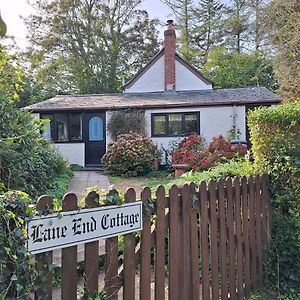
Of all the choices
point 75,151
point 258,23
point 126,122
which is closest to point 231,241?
point 126,122

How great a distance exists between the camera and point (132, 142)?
13930 millimetres

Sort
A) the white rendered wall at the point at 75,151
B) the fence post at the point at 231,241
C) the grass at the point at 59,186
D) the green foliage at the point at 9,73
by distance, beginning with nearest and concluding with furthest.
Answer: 1. the green foliage at the point at 9,73
2. the fence post at the point at 231,241
3. the grass at the point at 59,186
4. the white rendered wall at the point at 75,151

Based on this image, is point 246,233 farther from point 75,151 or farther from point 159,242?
point 75,151

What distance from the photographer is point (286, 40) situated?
14648 millimetres

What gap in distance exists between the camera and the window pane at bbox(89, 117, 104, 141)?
655 inches

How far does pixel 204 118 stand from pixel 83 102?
6219mm

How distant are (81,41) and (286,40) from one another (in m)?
17.7

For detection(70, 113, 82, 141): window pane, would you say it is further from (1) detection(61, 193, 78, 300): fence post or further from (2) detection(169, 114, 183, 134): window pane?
(1) detection(61, 193, 78, 300): fence post

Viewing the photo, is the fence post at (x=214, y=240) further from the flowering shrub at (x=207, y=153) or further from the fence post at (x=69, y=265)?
the flowering shrub at (x=207, y=153)

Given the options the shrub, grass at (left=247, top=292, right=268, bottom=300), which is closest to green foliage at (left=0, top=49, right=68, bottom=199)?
the shrub

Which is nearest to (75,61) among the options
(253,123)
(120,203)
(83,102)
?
(83,102)

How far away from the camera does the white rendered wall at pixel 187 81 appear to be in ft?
59.5

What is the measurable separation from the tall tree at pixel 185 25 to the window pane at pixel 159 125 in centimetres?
1584

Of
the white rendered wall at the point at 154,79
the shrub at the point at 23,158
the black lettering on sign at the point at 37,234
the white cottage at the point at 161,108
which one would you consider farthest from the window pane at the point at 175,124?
the black lettering on sign at the point at 37,234
